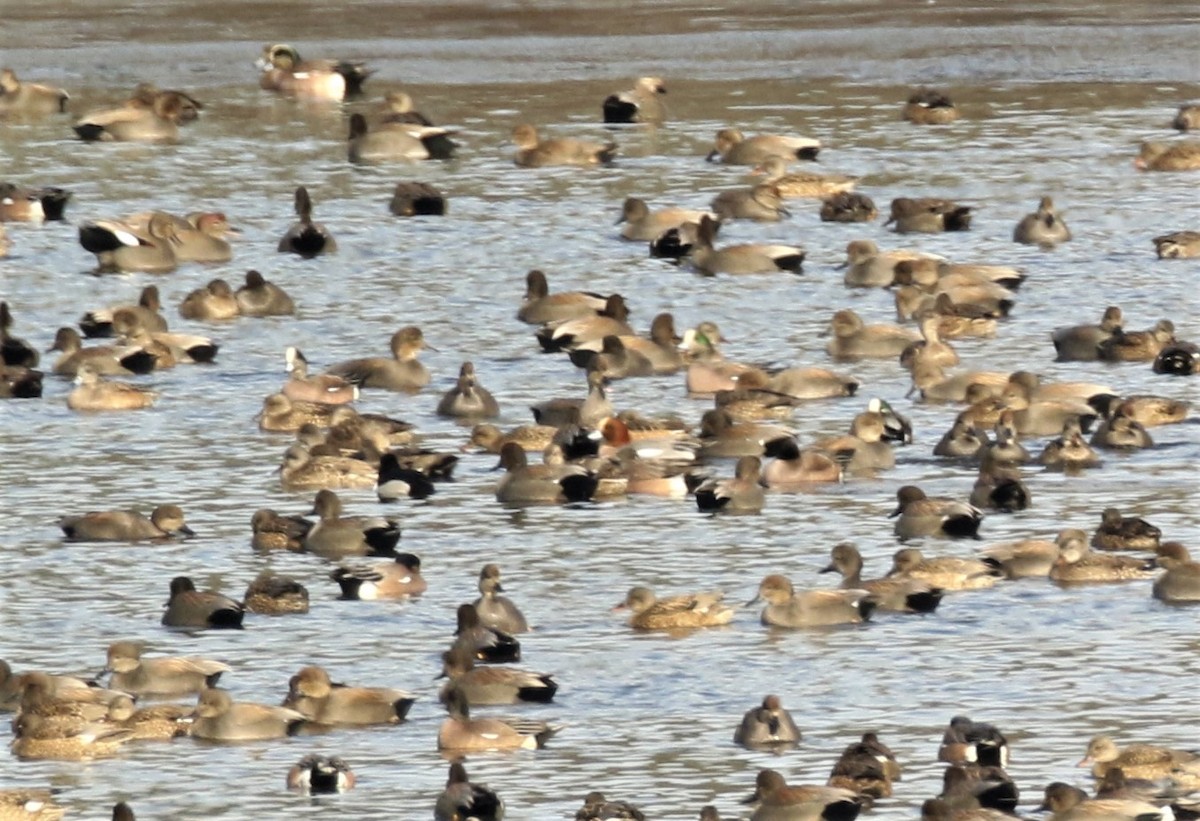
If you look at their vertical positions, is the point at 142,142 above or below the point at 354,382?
above

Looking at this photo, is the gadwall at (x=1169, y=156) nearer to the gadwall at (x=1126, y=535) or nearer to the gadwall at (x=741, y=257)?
the gadwall at (x=741, y=257)

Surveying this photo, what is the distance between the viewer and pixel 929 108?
33.0 meters

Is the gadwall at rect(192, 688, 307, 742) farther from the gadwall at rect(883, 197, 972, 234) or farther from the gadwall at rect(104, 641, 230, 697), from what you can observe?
the gadwall at rect(883, 197, 972, 234)

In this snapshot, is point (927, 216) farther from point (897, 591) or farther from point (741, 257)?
point (897, 591)

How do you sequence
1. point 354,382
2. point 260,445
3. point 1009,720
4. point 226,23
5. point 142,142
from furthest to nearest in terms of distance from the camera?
1. point 226,23
2. point 142,142
3. point 354,382
4. point 260,445
5. point 1009,720

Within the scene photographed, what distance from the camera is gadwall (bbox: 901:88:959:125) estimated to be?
3297cm

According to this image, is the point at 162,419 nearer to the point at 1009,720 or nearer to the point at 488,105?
the point at 1009,720

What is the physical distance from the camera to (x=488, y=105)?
1387 inches

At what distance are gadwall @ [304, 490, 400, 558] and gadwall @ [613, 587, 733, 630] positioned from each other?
1.96 metres

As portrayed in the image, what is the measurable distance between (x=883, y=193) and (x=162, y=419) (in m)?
10.0

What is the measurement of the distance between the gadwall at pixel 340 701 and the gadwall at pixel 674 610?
176 centimetres

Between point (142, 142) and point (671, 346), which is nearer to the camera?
point (671, 346)

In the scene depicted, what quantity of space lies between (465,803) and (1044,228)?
1483 cm

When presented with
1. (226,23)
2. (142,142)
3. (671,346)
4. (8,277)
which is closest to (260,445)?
(671,346)
